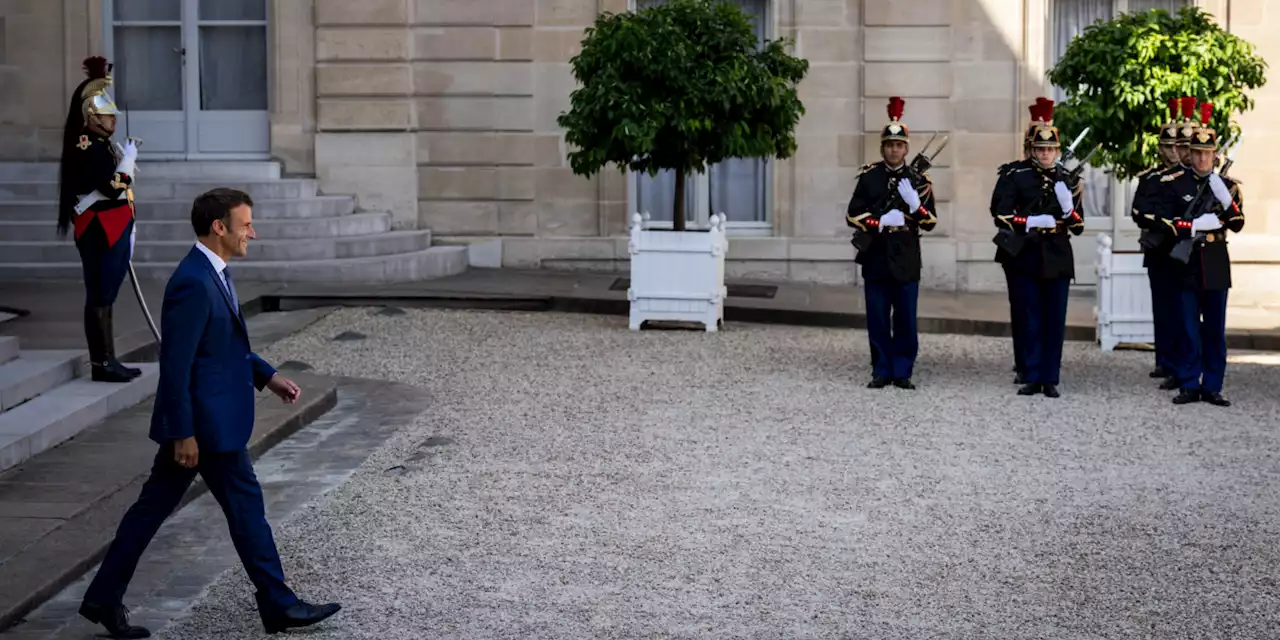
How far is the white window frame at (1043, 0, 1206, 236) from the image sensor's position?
18406mm

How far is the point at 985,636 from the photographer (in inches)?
256

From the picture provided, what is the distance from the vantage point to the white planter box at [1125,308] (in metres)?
14.3

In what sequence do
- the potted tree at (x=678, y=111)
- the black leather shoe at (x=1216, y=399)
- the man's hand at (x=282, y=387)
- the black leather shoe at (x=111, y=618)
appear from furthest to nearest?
1. the potted tree at (x=678, y=111)
2. the black leather shoe at (x=1216, y=399)
3. the man's hand at (x=282, y=387)
4. the black leather shoe at (x=111, y=618)

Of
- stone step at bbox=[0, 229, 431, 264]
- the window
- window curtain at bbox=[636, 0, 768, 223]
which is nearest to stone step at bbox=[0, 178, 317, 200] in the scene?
stone step at bbox=[0, 229, 431, 264]

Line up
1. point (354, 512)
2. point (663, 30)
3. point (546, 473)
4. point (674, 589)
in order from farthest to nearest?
1. point (663, 30)
2. point (546, 473)
3. point (354, 512)
4. point (674, 589)

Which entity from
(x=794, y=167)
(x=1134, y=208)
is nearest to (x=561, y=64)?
(x=794, y=167)

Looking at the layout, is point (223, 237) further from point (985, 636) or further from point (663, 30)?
point (663, 30)

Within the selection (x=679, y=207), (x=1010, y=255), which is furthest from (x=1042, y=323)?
(x=679, y=207)

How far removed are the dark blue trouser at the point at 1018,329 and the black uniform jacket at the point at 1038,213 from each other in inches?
5.0

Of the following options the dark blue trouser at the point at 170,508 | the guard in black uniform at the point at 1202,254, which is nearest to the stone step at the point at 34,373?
the dark blue trouser at the point at 170,508

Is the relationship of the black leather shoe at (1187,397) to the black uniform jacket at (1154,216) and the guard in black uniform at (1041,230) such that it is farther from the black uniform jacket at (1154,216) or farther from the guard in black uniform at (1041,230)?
the black uniform jacket at (1154,216)

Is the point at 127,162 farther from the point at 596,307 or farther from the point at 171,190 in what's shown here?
the point at 171,190

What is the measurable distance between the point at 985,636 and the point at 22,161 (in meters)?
13.7

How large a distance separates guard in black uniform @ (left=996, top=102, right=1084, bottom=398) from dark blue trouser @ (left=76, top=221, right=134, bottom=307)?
548cm
